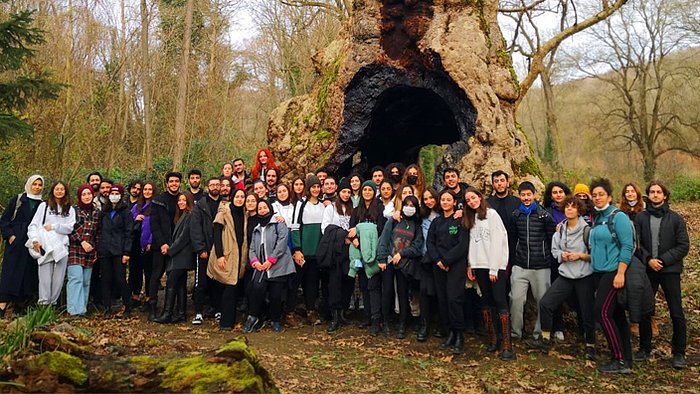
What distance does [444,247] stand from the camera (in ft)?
19.0

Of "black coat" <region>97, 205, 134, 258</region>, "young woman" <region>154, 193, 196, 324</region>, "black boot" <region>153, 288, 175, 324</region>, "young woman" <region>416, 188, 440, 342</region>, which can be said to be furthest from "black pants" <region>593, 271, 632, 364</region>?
"black coat" <region>97, 205, 134, 258</region>

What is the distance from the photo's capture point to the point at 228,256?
258 inches

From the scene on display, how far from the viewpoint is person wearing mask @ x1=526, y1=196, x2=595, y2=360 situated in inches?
214

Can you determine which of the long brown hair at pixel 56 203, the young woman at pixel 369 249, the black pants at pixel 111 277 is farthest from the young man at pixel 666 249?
the long brown hair at pixel 56 203

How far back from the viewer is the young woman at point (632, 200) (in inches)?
225

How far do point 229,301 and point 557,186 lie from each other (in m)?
4.26

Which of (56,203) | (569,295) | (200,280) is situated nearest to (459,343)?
(569,295)

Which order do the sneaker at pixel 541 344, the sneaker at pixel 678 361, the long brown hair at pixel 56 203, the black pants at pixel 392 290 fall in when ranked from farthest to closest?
the long brown hair at pixel 56 203 < the black pants at pixel 392 290 < the sneaker at pixel 541 344 < the sneaker at pixel 678 361

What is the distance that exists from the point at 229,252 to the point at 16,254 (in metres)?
2.70

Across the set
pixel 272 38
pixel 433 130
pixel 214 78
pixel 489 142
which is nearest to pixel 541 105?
pixel 272 38

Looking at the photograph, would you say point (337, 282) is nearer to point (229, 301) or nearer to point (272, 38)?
point (229, 301)

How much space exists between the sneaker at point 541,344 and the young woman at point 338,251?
230 centimetres

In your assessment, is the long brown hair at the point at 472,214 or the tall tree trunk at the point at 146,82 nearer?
the long brown hair at the point at 472,214

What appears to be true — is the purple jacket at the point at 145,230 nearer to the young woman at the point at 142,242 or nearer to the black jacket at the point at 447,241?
the young woman at the point at 142,242
